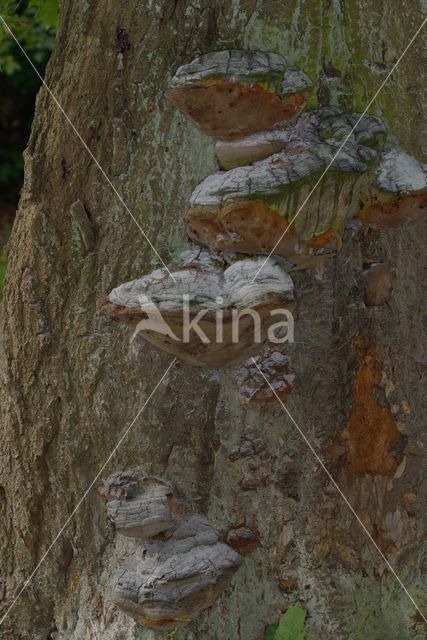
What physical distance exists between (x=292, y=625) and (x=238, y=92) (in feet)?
3.56

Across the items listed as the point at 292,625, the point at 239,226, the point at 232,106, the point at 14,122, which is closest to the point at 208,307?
the point at 239,226

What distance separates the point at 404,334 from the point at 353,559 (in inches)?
19.5

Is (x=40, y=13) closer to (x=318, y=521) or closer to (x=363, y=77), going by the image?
(x=363, y=77)

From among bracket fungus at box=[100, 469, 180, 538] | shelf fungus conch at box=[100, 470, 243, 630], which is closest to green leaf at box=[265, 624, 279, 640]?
shelf fungus conch at box=[100, 470, 243, 630]

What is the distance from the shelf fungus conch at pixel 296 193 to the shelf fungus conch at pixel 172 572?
0.58 meters

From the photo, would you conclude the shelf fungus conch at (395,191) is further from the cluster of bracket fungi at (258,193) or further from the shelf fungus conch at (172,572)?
the shelf fungus conch at (172,572)

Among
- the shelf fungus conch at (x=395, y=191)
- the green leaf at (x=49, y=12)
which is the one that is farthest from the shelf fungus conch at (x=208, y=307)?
the green leaf at (x=49, y=12)

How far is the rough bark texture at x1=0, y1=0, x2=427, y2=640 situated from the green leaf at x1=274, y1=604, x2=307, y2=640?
4 cm

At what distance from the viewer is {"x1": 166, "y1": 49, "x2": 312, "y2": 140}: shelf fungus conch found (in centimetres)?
Answer: 172

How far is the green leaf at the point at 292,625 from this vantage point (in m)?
1.83

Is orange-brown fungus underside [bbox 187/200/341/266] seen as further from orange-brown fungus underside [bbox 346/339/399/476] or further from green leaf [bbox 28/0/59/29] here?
green leaf [bbox 28/0/59/29]

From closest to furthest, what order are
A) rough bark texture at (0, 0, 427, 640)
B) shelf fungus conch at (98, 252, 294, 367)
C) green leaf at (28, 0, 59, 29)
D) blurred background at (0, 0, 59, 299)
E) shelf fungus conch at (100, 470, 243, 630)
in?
shelf fungus conch at (98, 252, 294, 367)
shelf fungus conch at (100, 470, 243, 630)
rough bark texture at (0, 0, 427, 640)
green leaf at (28, 0, 59, 29)
blurred background at (0, 0, 59, 299)

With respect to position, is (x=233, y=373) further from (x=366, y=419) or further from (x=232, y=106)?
(x=232, y=106)

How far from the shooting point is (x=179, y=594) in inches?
69.5
